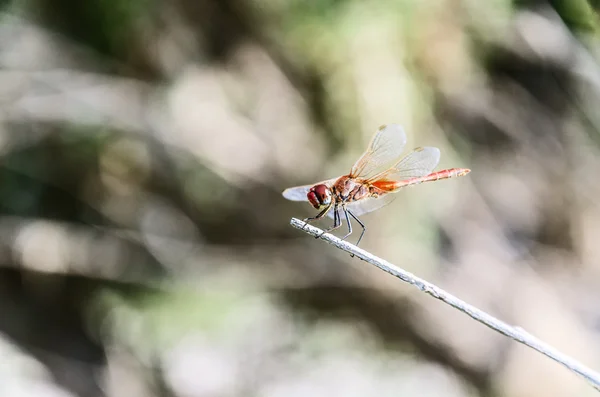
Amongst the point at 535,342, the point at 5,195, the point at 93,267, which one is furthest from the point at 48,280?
the point at 535,342

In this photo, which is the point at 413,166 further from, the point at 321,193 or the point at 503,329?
the point at 503,329

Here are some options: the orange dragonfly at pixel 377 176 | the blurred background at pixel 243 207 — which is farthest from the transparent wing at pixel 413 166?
the blurred background at pixel 243 207

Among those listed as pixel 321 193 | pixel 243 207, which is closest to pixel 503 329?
pixel 321 193

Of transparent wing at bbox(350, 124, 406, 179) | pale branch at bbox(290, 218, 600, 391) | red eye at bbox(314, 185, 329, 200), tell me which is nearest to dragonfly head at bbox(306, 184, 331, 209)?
red eye at bbox(314, 185, 329, 200)

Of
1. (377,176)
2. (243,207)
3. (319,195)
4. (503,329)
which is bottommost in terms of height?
(503,329)

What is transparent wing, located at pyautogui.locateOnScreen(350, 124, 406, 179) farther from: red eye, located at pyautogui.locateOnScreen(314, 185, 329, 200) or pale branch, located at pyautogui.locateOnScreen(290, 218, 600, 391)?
pale branch, located at pyautogui.locateOnScreen(290, 218, 600, 391)

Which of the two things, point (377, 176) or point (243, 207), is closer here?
point (377, 176)
